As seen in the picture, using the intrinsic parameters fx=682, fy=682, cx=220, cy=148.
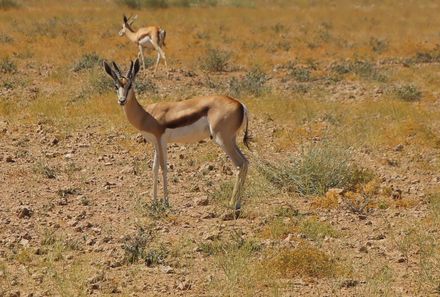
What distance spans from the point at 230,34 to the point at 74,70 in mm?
11028

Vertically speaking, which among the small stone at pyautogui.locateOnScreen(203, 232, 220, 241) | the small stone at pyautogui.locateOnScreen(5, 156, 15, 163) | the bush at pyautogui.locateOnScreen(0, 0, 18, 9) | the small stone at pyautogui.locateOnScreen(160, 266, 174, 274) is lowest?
the bush at pyautogui.locateOnScreen(0, 0, 18, 9)

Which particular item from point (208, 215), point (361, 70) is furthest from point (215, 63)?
point (208, 215)

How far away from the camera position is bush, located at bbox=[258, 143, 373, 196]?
848cm

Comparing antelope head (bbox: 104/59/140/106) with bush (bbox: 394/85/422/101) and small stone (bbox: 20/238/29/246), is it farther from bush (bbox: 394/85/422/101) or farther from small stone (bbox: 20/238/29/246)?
bush (bbox: 394/85/422/101)

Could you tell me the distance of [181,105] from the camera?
26.2ft

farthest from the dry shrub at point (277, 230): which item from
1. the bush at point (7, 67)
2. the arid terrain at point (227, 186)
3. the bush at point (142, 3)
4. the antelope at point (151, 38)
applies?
the bush at point (142, 3)

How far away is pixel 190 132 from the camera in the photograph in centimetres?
Result: 787

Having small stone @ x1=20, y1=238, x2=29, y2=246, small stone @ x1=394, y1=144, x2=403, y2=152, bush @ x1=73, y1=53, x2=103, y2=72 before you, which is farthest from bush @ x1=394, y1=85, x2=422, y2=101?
small stone @ x1=20, y1=238, x2=29, y2=246

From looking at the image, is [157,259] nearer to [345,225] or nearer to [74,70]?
[345,225]

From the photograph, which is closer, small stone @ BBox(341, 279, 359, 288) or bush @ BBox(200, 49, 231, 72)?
small stone @ BBox(341, 279, 359, 288)

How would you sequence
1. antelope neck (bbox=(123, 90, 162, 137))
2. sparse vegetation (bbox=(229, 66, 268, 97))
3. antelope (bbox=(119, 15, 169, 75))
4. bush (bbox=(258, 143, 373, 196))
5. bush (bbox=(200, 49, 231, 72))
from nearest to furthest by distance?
antelope neck (bbox=(123, 90, 162, 137))
bush (bbox=(258, 143, 373, 196))
sparse vegetation (bbox=(229, 66, 268, 97))
bush (bbox=(200, 49, 231, 72))
antelope (bbox=(119, 15, 169, 75))

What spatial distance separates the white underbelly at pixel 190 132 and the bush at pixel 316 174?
1.26 meters

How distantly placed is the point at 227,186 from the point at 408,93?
821cm

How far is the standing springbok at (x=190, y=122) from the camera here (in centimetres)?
782
